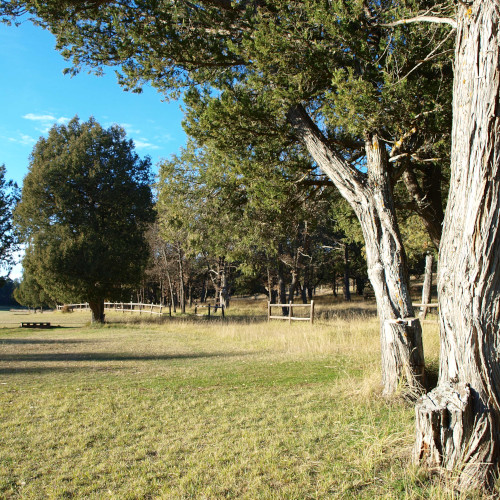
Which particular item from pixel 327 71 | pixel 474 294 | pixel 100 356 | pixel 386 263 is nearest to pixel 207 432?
pixel 474 294

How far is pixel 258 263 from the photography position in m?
30.2

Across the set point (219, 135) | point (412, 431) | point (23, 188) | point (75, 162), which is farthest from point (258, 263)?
point (412, 431)

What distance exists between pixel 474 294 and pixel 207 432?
3355 mm

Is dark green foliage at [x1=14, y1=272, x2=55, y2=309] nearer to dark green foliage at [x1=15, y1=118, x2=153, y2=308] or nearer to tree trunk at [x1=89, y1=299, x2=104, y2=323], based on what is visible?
tree trunk at [x1=89, y1=299, x2=104, y2=323]

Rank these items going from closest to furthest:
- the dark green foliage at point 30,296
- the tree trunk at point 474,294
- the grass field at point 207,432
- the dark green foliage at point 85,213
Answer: the tree trunk at point 474,294, the grass field at point 207,432, the dark green foliage at point 85,213, the dark green foliage at point 30,296

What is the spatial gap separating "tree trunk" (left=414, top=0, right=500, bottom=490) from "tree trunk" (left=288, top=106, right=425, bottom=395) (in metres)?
2.60

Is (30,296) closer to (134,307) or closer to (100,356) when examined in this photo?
(134,307)

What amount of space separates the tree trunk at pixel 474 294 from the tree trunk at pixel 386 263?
2.60m

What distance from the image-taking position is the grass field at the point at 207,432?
374 cm

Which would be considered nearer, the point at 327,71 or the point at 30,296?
the point at 327,71

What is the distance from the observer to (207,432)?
206 inches

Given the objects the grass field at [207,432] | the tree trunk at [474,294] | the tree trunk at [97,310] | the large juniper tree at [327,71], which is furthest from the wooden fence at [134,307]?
the tree trunk at [474,294]

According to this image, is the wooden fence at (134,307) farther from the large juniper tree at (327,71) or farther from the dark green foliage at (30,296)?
the large juniper tree at (327,71)

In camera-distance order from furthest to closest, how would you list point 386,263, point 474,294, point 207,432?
point 386,263
point 207,432
point 474,294
